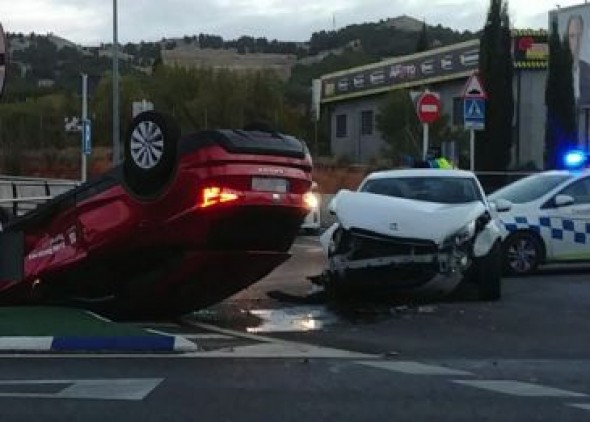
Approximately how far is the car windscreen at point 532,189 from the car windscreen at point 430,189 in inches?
94.4

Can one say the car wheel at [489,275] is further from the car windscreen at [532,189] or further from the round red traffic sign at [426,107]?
the round red traffic sign at [426,107]

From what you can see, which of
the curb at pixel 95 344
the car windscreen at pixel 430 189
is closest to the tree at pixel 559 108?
the car windscreen at pixel 430 189

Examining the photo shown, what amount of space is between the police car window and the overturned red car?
6.72 metres

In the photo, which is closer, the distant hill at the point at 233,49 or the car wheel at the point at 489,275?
the car wheel at the point at 489,275

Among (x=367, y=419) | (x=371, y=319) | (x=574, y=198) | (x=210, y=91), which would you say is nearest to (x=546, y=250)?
(x=574, y=198)

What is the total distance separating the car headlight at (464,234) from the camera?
1252cm

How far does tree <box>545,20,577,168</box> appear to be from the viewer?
130ft

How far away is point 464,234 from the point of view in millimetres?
12648

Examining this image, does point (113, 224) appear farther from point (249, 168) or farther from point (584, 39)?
point (584, 39)

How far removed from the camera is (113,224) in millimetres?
10688

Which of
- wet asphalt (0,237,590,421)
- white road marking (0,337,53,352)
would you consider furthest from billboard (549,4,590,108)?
white road marking (0,337,53,352)

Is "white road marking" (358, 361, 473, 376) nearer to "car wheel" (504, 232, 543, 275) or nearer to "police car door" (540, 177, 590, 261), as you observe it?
"car wheel" (504, 232, 543, 275)

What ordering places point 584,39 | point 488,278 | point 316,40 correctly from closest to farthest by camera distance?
A: point 488,278 → point 584,39 → point 316,40

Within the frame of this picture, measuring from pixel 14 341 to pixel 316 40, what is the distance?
136796 millimetres
